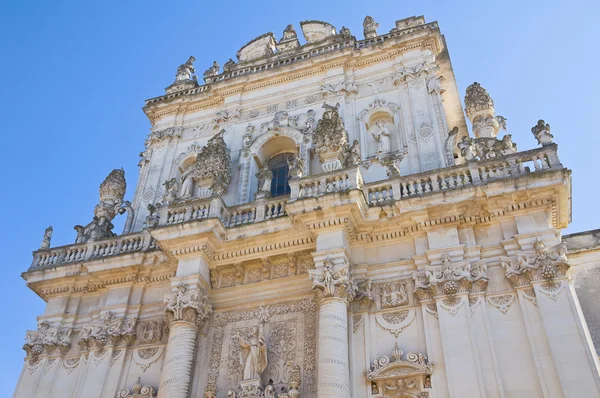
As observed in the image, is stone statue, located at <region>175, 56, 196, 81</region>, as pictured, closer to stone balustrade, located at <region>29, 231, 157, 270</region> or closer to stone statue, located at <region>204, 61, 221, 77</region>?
stone statue, located at <region>204, 61, 221, 77</region>

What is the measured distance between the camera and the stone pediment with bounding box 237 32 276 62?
20062mm

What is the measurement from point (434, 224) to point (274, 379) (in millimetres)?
4446

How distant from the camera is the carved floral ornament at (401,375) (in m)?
9.77

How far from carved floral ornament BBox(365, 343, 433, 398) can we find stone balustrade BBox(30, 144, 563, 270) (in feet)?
10.8

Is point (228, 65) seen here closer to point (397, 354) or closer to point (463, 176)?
point (463, 176)

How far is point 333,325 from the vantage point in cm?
1012

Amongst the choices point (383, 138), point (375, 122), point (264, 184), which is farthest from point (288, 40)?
point (264, 184)

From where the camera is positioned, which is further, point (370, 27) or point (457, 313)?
point (370, 27)

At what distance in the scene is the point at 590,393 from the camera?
344 inches

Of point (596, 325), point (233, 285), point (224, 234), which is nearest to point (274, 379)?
point (233, 285)

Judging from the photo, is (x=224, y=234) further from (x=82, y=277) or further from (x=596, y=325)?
(x=596, y=325)

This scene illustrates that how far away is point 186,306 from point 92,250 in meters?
4.14

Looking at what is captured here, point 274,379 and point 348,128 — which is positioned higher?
point 348,128

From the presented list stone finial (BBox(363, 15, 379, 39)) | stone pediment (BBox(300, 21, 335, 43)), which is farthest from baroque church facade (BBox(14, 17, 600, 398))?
stone pediment (BBox(300, 21, 335, 43))
